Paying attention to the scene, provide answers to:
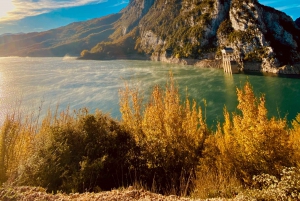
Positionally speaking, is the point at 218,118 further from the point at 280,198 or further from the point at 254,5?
the point at 254,5

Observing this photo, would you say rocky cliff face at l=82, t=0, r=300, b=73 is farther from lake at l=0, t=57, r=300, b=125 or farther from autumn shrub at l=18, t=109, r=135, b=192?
autumn shrub at l=18, t=109, r=135, b=192

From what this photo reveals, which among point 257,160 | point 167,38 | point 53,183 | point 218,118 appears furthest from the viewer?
point 167,38

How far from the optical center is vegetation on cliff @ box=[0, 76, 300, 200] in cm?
900

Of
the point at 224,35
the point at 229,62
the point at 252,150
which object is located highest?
the point at 224,35

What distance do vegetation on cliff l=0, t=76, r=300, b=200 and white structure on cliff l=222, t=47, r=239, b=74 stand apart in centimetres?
6549

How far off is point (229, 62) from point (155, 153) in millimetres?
72197

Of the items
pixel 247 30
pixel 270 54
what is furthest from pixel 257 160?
pixel 247 30

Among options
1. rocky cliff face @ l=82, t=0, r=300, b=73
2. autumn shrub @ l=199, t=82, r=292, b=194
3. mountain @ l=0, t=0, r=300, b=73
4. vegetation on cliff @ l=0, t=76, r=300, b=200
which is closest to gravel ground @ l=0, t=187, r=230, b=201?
vegetation on cliff @ l=0, t=76, r=300, b=200

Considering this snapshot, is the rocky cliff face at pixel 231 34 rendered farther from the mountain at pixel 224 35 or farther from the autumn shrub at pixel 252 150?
the autumn shrub at pixel 252 150

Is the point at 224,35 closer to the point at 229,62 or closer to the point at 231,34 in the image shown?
the point at 231,34

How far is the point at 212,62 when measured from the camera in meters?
88.1

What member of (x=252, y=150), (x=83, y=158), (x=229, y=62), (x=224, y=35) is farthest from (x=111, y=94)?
(x=224, y=35)

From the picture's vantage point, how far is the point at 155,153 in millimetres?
11430

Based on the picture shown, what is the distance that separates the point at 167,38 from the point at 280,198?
140 metres
